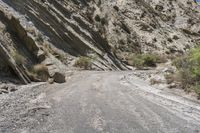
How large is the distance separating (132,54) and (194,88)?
76.8 ft

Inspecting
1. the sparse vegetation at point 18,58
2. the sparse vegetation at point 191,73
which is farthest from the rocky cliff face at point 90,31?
the sparse vegetation at point 191,73

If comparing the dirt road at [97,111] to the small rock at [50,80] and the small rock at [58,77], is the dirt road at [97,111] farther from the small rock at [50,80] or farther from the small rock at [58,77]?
the small rock at [58,77]

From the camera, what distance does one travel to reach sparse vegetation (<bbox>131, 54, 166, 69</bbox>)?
34.7 metres

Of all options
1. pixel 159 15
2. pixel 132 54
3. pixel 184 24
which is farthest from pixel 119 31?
pixel 184 24

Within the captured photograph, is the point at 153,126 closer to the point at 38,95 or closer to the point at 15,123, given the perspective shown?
the point at 15,123

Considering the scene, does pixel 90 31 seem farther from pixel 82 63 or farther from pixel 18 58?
pixel 18 58

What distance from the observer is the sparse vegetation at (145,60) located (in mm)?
34700

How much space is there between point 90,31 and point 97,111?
2302 centimetres

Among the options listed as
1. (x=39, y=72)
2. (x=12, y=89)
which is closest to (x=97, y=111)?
(x=12, y=89)

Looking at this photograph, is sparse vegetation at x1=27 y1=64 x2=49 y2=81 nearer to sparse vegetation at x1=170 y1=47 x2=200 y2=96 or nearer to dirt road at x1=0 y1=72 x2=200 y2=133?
dirt road at x1=0 y1=72 x2=200 y2=133

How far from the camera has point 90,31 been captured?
109 ft

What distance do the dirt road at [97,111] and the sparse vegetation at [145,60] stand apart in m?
19.6

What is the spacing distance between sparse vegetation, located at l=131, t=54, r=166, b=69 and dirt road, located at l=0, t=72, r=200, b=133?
773 inches

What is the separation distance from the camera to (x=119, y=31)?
39062 mm
